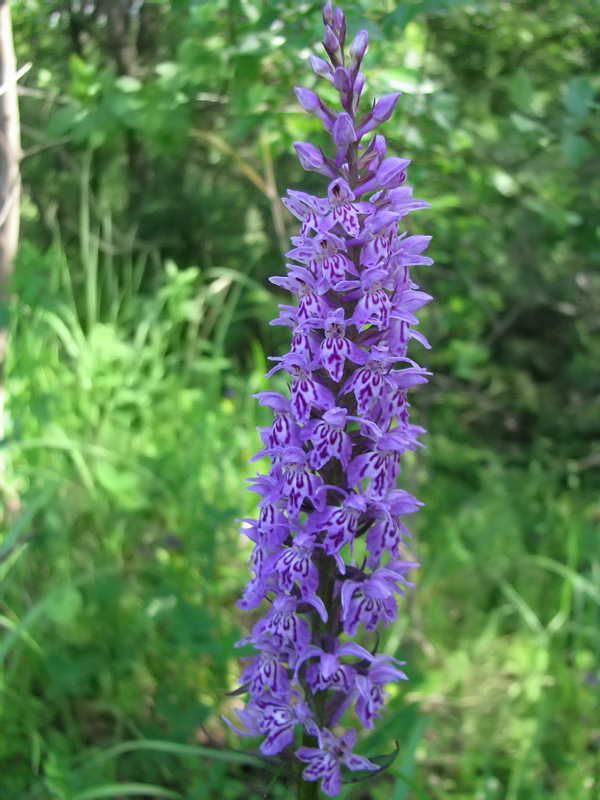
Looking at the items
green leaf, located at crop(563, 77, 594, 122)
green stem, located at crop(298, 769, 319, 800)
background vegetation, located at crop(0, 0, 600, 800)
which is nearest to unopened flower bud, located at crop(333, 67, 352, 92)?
background vegetation, located at crop(0, 0, 600, 800)

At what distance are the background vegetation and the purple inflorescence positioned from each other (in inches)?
16.4

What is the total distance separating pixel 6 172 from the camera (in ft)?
8.13

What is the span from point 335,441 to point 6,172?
73.7 inches

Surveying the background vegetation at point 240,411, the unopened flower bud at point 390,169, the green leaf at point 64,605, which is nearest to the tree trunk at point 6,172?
the background vegetation at point 240,411

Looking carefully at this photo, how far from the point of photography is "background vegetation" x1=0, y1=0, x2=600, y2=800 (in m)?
2.21

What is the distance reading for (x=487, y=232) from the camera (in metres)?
3.33

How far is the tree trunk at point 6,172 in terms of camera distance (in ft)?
7.67

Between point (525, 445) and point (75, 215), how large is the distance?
129 inches

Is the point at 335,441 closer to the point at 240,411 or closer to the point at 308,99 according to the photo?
the point at 308,99

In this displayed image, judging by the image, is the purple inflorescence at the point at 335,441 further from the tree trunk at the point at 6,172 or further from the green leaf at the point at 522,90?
the tree trunk at the point at 6,172

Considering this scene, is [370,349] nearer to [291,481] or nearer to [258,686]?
[291,481]

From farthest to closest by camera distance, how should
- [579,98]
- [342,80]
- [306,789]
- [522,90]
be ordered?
[522,90] < [579,98] < [306,789] < [342,80]

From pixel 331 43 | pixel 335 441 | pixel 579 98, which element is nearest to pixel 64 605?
pixel 335 441

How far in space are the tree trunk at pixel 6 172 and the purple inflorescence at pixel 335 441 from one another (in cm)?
144
